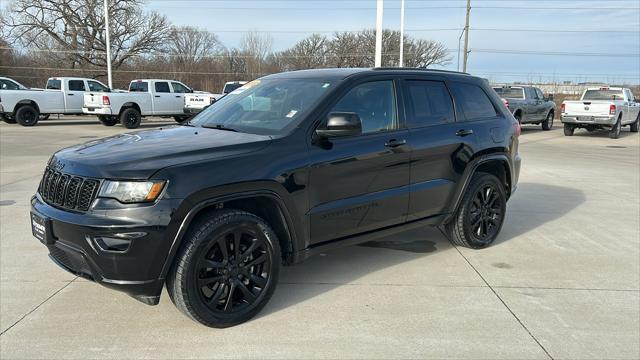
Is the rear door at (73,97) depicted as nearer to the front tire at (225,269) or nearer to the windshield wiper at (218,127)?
the windshield wiper at (218,127)

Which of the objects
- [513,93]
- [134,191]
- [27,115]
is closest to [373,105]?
[134,191]

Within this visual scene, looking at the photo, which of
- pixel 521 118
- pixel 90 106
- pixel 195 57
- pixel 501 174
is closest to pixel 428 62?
pixel 195 57

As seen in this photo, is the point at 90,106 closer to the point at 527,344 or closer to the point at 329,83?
the point at 329,83

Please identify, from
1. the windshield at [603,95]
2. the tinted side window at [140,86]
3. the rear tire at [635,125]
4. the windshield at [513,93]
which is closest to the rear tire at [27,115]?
the tinted side window at [140,86]

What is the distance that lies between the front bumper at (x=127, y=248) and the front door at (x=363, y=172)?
1180 mm

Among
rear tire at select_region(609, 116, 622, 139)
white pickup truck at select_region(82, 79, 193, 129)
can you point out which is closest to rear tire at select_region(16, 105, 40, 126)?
white pickup truck at select_region(82, 79, 193, 129)

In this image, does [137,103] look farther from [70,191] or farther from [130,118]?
[70,191]

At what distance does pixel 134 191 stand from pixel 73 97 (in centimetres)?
2052

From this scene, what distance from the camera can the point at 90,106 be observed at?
2062 centimetres

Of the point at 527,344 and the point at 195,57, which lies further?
the point at 195,57

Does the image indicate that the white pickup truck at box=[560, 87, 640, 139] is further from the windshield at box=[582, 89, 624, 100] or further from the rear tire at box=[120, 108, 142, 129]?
the rear tire at box=[120, 108, 142, 129]

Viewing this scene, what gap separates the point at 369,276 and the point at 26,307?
2.82 m

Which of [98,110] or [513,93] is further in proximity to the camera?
[513,93]

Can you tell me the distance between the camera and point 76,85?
21.6 meters
